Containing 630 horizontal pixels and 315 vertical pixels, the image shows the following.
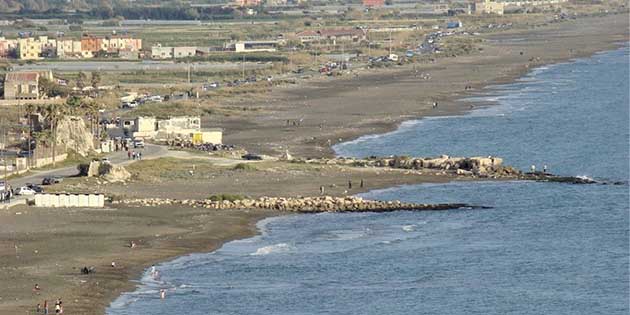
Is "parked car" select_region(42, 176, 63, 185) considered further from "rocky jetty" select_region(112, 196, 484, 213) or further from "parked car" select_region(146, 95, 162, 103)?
"parked car" select_region(146, 95, 162, 103)

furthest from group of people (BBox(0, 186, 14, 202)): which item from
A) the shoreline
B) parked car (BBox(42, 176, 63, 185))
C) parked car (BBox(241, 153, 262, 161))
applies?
the shoreline

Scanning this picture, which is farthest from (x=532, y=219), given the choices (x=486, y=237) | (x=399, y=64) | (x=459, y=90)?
(x=399, y=64)

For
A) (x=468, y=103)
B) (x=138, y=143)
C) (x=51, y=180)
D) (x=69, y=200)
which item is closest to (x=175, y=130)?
(x=138, y=143)

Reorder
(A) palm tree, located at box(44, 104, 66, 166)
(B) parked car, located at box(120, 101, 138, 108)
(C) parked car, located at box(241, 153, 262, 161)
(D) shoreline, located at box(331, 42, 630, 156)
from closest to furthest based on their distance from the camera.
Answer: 1. (A) palm tree, located at box(44, 104, 66, 166)
2. (C) parked car, located at box(241, 153, 262, 161)
3. (D) shoreline, located at box(331, 42, 630, 156)
4. (B) parked car, located at box(120, 101, 138, 108)

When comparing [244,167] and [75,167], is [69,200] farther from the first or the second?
[244,167]

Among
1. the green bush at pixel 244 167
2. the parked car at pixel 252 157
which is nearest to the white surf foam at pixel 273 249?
the green bush at pixel 244 167

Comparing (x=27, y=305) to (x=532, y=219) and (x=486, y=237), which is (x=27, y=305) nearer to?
(x=486, y=237)

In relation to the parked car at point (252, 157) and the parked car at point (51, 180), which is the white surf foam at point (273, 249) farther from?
the parked car at point (252, 157)

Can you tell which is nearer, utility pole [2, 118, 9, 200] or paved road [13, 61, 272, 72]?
utility pole [2, 118, 9, 200]
